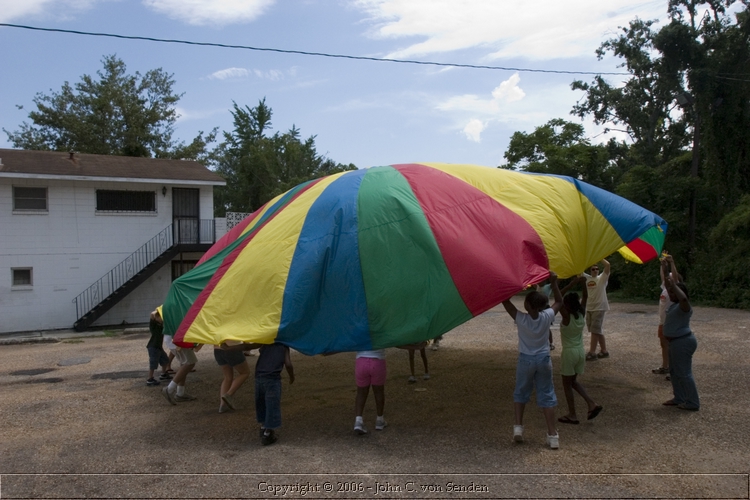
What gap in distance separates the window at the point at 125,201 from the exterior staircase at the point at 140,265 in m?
1.04

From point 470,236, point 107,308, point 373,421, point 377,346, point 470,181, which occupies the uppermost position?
point 470,181

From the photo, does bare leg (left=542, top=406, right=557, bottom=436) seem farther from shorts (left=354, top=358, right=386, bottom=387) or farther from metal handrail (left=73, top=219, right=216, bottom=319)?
metal handrail (left=73, top=219, right=216, bottom=319)

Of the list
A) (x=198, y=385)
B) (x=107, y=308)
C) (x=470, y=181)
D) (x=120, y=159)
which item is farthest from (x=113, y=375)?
(x=120, y=159)

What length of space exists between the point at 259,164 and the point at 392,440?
106 ft

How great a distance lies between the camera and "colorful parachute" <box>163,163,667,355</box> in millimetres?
5820

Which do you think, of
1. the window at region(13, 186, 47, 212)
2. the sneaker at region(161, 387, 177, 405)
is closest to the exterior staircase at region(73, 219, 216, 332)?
the window at region(13, 186, 47, 212)

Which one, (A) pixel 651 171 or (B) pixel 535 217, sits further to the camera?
(A) pixel 651 171

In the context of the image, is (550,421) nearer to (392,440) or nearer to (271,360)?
(392,440)

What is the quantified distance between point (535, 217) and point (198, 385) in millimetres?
5652

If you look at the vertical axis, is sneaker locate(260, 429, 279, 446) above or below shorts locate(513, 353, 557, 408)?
below

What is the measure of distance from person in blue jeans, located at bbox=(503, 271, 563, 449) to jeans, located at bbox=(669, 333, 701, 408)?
1.98 metres

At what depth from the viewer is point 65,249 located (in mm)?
18266

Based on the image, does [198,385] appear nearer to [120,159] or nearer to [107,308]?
[107,308]

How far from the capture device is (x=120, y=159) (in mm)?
21125
